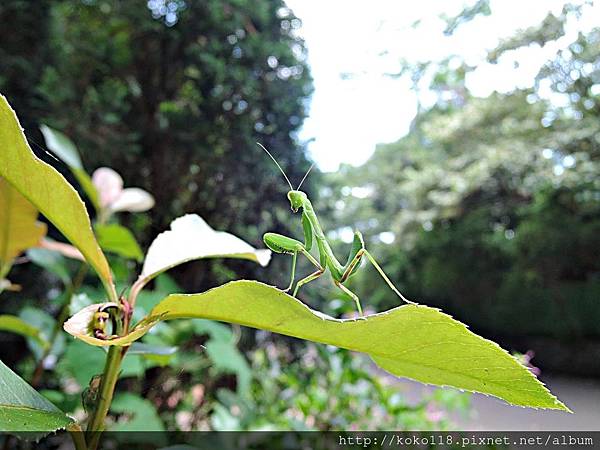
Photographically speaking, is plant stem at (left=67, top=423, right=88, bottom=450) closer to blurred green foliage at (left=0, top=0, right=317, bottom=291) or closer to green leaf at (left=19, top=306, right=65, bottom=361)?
green leaf at (left=19, top=306, right=65, bottom=361)

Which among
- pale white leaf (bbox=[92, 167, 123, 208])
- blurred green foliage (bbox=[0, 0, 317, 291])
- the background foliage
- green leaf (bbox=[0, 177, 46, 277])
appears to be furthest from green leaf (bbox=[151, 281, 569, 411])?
blurred green foliage (bbox=[0, 0, 317, 291])

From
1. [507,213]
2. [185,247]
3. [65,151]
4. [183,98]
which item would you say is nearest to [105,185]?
[65,151]

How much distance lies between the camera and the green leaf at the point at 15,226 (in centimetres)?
32

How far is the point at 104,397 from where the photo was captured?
19 centimetres

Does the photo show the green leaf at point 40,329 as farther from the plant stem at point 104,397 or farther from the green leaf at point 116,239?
the plant stem at point 104,397

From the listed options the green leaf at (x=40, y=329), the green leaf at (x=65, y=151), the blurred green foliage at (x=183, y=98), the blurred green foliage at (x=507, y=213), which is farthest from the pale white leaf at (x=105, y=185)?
the blurred green foliage at (x=507, y=213)

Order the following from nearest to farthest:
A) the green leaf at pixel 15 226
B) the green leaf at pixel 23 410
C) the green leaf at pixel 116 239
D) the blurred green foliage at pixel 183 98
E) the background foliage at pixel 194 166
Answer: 1. the green leaf at pixel 23 410
2. the green leaf at pixel 15 226
3. the green leaf at pixel 116 239
4. the background foliage at pixel 194 166
5. the blurred green foliage at pixel 183 98

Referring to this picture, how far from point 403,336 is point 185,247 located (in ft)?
0.40

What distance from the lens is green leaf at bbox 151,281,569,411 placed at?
156 mm

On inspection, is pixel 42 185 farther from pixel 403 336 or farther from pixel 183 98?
pixel 183 98

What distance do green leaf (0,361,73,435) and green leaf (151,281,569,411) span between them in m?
0.05

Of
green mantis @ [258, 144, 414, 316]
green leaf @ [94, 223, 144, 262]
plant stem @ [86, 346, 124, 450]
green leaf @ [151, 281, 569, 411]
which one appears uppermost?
green leaf @ [94, 223, 144, 262]

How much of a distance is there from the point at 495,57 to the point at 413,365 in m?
2.04

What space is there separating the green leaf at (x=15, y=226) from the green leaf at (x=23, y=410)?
0.18 meters
